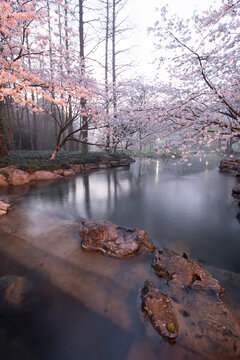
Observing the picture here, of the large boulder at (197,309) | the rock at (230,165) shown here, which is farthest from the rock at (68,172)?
the rock at (230,165)

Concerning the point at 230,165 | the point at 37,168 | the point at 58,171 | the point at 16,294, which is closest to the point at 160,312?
the point at 16,294

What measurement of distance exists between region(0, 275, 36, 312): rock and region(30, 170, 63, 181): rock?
8562mm

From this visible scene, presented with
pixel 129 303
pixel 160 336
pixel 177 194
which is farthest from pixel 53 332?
pixel 177 194

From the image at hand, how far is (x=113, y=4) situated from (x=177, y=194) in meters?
22.3

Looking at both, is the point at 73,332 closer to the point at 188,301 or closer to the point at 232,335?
the point at 188,301

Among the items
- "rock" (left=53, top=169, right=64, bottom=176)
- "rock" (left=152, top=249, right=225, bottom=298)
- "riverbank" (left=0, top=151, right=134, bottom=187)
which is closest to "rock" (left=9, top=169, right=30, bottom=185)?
"riverbank" (left=0, top=151, right=134, bottom=187)

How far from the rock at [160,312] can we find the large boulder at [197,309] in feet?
0.09

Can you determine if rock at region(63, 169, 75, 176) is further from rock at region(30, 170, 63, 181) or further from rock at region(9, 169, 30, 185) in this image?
rock at region(9, 169, 30, 185)

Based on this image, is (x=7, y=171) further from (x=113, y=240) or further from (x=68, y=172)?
(x=113, y=240)

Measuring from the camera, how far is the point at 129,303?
2459mm

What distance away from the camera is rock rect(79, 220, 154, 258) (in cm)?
353

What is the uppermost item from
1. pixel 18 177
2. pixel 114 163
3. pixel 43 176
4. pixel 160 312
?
pixel 114 163

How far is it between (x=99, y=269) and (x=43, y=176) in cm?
921

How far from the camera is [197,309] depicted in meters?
2.31
